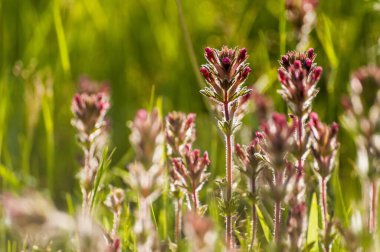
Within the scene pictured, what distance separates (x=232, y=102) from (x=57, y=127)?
2588 mm

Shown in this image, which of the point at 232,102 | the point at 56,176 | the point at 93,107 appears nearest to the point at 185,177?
the point at 232,102

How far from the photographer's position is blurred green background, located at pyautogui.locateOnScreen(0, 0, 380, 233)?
→ 343 centimetres

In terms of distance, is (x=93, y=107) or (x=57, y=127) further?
(x=57, y=127)

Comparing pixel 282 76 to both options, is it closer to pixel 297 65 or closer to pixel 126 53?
pixel 297 65

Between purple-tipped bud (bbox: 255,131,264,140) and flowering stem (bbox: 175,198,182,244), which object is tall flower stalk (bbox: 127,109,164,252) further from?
flowering stem (bbox: 175,198,182,244)

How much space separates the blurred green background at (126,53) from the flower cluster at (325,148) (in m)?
1.78

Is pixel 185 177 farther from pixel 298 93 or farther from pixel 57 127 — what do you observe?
Answer: pixel 57 127

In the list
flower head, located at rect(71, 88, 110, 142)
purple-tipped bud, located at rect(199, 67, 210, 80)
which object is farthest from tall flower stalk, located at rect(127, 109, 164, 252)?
flower head, located at rect(71, 88, 110, 142)

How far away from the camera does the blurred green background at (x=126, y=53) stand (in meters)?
3.43

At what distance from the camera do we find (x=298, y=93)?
1.28 m

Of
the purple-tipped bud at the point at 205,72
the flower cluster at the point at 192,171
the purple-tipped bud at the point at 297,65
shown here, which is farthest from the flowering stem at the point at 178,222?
the purple-tipped bud at the point at 297,65

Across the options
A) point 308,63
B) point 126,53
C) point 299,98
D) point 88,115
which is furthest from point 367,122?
point 126,53

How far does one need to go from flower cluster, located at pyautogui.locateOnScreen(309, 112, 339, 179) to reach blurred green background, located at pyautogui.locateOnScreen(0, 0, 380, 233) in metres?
1.78

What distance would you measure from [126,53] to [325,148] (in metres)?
3.05
